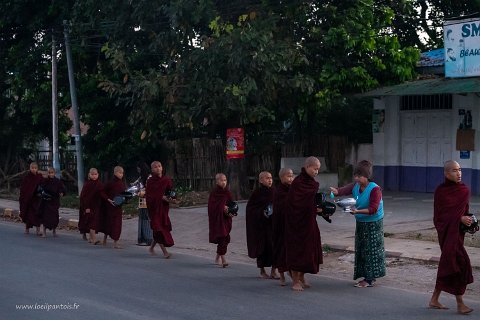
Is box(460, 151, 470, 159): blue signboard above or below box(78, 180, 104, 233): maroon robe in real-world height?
above

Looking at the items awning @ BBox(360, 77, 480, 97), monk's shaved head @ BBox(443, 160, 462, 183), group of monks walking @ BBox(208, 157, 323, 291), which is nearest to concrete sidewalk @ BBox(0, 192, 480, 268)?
group of monks walking @ BBox(208, 157, 323, 291)

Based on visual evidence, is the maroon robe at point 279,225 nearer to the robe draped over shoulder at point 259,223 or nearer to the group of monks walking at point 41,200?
the robe draped over shoulder at point 259,223

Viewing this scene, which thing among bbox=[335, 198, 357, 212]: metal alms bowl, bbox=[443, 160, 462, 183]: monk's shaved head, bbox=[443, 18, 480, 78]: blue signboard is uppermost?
bbox=[443, 18, 480, 78]: blue signboard

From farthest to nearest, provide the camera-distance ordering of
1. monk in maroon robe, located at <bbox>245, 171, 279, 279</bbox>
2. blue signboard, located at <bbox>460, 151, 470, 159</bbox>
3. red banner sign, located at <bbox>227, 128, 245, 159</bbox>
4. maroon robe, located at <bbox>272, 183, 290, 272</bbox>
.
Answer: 1. red banner sign, located at <bbox>227, 128, 245, 159</bbox>
2. blue signboard, located at <bbox>460, 151, 470, 159</bbox>
3. monk in maroon robe, located at <bbox>245, 171, 279, 279</bbox>
4. maroon robe, located at <bbox>272, 183, 290, 272</bbox>

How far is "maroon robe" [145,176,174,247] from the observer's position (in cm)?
1377

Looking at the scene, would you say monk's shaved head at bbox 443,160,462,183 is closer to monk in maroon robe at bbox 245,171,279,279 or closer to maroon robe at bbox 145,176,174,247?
monk in maroon robe at bbox 245,171,279,279

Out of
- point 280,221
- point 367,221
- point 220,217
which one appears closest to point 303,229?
point 280,221

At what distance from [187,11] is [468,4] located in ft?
43.5

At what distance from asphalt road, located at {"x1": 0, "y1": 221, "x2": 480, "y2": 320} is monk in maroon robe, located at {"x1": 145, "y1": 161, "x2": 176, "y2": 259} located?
1.53ft

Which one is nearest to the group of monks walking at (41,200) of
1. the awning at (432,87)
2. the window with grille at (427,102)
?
the awning at (432,87)

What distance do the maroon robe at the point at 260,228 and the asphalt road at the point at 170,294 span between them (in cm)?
39

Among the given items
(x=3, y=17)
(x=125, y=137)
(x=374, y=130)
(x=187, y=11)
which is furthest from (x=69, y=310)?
(x=3, y=17)

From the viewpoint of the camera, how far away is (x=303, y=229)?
10.1 metres

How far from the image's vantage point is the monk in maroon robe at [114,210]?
615 inches
